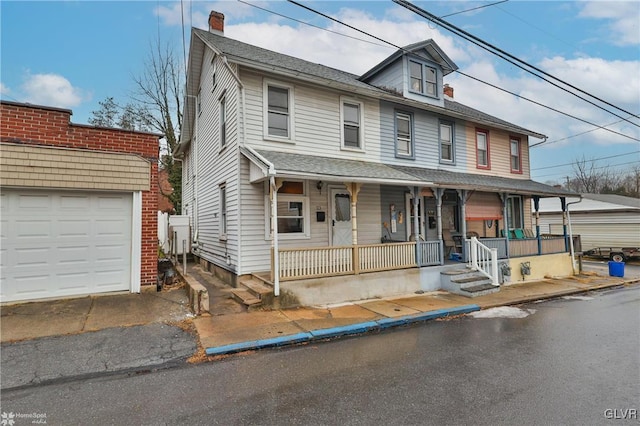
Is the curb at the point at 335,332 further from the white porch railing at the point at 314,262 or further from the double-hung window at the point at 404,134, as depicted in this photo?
the double-hung window at the point at 404,134

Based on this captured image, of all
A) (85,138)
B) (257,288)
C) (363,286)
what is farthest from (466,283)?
(85,138)

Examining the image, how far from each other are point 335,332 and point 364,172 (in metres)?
4.51

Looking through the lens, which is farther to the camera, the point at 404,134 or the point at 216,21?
the point at 216,21

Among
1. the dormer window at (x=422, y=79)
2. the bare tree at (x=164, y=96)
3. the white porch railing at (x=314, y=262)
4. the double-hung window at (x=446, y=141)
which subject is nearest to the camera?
the white porch railing at (x=314, y=262)

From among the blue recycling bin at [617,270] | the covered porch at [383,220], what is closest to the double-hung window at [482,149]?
the covered porch at [383,220]

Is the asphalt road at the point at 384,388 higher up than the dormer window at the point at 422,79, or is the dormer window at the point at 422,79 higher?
the dormer window at the point at 422,79

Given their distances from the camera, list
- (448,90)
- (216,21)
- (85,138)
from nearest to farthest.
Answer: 1. (85,138)
2. (216,21)
3. (448,90)

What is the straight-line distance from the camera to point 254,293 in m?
7.17

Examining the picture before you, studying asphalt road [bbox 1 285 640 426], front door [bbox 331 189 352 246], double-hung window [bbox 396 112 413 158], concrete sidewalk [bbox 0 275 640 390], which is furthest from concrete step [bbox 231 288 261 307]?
double-hung window [bbox 396 112 413 158]

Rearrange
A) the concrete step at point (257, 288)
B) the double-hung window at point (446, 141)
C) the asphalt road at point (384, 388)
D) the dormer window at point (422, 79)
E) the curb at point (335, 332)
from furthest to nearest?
1. the double-hung window at point (446, 141)
2. the dormer window at point (422, 79)
3. the concrete step at point (257, 288)
4. the curb at point (335, 332)
5. the asphalt road at point (384, 388)

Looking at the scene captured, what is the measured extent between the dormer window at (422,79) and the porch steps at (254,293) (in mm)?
8759

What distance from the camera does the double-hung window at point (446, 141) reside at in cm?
1226

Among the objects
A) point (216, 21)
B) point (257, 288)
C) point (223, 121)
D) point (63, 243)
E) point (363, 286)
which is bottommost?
point (363, 286)

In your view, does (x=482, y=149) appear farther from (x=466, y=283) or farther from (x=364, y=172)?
(x=364, y=172)
